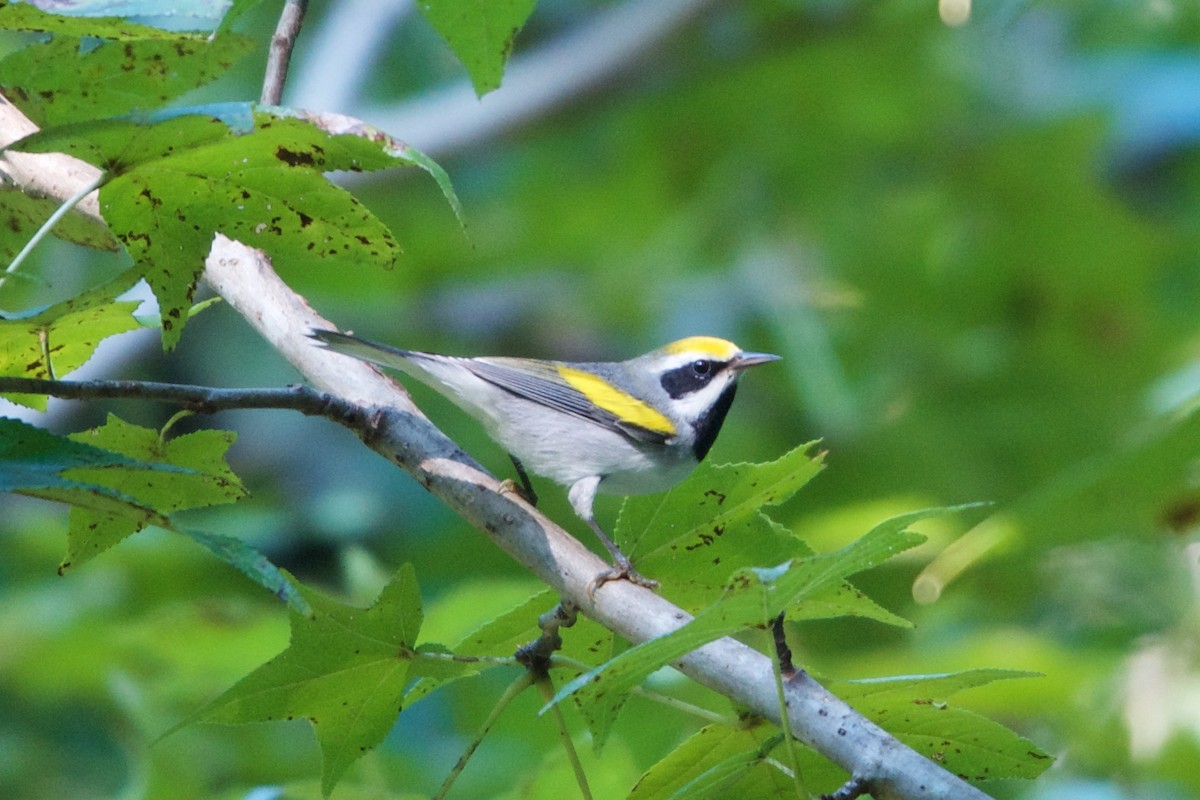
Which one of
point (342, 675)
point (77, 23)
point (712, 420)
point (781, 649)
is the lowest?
point (342, 675)

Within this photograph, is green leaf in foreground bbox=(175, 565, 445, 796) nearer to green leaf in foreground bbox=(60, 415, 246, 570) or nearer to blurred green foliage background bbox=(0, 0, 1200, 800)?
green leaf in foreground bbox=(60, 415, 246, 570)

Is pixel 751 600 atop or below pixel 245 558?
atop

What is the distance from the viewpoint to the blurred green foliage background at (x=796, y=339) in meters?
3.45

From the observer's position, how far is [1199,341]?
5910 mm

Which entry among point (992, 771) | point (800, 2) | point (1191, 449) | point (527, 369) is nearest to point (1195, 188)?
point (800, 2)

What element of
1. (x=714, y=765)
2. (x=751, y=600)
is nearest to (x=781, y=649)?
(x=751, y=600)

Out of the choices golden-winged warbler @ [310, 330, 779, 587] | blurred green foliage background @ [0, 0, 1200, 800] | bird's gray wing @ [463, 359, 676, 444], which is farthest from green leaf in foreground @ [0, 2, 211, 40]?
bird's gray wing @ [463, 359, 676, 444]

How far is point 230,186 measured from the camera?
155 cm

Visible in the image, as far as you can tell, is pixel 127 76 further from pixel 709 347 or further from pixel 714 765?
pixel 709 347

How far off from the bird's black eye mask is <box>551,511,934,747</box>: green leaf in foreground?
217cm

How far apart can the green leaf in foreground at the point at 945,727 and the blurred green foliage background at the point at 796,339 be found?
3.63ft

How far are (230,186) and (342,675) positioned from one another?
0.66m

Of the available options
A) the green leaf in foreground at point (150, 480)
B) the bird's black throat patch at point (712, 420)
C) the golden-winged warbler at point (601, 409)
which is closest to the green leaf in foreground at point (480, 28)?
the green leaf in foreground at point (150, 480)

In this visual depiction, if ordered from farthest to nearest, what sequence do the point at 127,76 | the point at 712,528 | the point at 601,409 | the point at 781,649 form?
the point at 601,409, the point at 127,76, the point at 712,528, the point at 781,649
